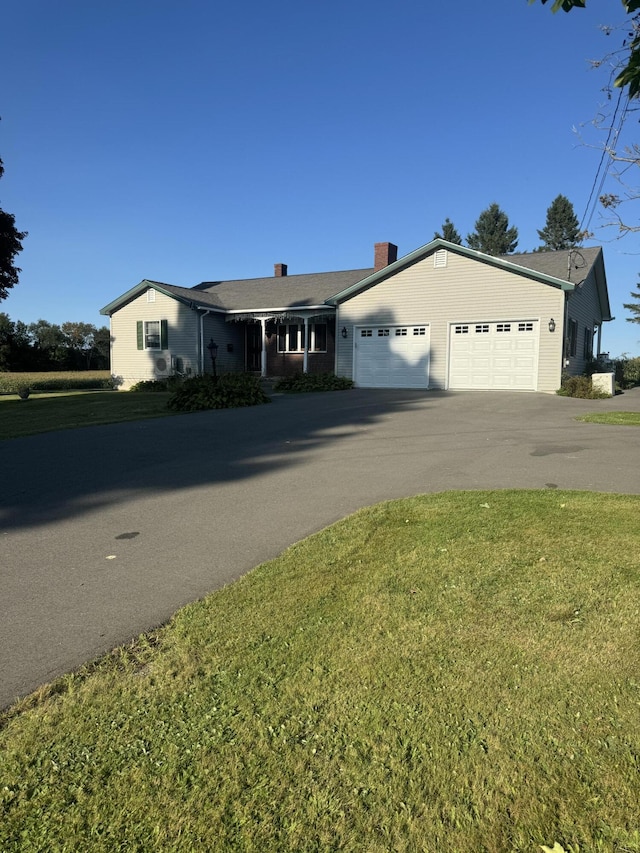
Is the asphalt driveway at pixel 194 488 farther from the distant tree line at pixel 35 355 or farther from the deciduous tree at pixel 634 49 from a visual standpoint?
the distant tree line at pixel 35 355

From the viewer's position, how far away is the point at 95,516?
5.45 meters

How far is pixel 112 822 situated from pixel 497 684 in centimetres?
168

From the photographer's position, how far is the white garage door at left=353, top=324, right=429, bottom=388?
20812 millimetres

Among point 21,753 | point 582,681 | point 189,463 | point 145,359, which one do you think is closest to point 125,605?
point 21,753

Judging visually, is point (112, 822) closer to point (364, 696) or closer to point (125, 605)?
point (364, 696)

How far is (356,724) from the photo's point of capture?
2.29 metres

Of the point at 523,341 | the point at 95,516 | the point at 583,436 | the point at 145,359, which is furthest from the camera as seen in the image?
the point at 145,359

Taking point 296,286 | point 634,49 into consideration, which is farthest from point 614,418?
point 296,286

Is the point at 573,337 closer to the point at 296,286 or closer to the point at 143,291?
the point at 296,286

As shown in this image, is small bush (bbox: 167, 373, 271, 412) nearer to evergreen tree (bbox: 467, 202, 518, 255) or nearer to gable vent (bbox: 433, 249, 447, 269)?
gable vent (bbox: 433, 249, 447, 269)

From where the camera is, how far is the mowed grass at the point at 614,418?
1140 cm

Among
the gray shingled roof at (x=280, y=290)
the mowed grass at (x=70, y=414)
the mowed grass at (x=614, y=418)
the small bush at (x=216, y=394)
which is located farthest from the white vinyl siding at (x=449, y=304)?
the mowed grass at (x=70, y=414)

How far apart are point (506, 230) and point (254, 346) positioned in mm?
46729

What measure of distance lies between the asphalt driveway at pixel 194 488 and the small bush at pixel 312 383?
23.6 ft
